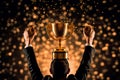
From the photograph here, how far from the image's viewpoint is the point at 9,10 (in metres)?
1.79

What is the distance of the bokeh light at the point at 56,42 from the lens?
172 cm

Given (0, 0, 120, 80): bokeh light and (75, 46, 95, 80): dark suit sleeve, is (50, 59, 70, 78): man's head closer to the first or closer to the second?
(75, 46, 95, 80): dark suit sleeve

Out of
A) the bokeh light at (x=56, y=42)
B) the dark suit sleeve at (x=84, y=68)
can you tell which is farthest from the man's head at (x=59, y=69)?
the bokeh light at (x=56, y=42)

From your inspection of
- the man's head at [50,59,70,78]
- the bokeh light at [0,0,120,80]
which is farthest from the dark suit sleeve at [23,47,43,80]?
the bokeh light at [0,0,120,80]

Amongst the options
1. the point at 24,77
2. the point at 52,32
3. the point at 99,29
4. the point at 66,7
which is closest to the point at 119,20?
the point at 99,29

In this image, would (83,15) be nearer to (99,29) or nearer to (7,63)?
(99,29)

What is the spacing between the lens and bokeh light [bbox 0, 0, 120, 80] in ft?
5.63

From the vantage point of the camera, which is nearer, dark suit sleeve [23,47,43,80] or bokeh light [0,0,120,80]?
dark suit sleeve [23,47,43,80]

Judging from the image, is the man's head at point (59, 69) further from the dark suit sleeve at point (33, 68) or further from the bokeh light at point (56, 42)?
the bokeh light at point (56, 42)

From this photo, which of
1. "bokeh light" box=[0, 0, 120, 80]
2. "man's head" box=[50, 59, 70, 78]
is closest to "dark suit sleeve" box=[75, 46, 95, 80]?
"man's head" box=[50, 59, 70, 78]

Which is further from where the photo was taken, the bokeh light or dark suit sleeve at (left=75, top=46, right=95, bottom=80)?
the bokeh light

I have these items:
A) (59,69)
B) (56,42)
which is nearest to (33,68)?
(59,69)

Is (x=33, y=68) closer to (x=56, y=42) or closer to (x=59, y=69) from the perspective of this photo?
(x=59, y=69)

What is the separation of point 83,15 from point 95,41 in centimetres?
12
